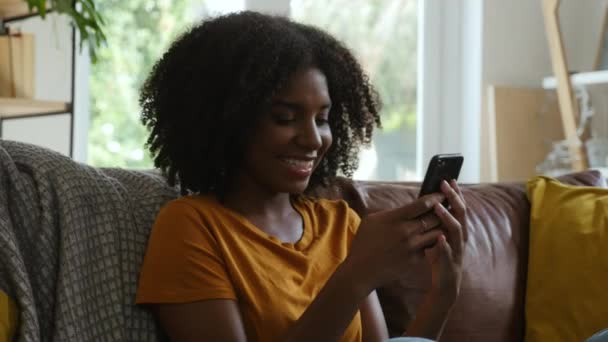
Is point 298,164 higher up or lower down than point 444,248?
higher up

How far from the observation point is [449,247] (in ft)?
4.15

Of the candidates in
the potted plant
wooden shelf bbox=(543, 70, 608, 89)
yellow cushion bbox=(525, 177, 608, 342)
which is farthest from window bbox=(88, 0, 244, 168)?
yellow cushion bbox=(525, 177, 608, 342)

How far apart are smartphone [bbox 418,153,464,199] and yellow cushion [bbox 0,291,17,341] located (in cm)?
54

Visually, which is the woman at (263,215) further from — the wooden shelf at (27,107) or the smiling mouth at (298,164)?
the wooden shelf at (27,107)

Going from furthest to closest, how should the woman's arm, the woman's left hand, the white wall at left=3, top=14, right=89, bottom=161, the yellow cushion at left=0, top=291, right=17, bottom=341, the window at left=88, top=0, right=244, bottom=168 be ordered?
the window at left=88, top=0, right=244, bottom=168, the white wall at left=3, top=14, right=89, bottom=161, the woman's arm, the woman's left hand, the yellow cushion at left=0, top=291, right=17, bottom=341

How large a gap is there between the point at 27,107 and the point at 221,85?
1.14 meters

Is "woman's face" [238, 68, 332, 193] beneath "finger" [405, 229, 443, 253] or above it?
above

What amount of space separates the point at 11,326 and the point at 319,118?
0.50 metres

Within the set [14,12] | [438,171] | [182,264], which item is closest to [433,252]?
[438,171]

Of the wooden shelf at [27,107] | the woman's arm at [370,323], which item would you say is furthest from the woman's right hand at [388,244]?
the wooden shelf at [27,107]

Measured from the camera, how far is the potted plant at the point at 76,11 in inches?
60.1

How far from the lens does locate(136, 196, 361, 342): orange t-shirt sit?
119 centimetres

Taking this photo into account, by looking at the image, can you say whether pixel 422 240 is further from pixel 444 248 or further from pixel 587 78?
pixel 587 78

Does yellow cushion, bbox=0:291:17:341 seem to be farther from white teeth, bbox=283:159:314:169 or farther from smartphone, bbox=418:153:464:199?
smartphone, bbox=418:153:464:199
